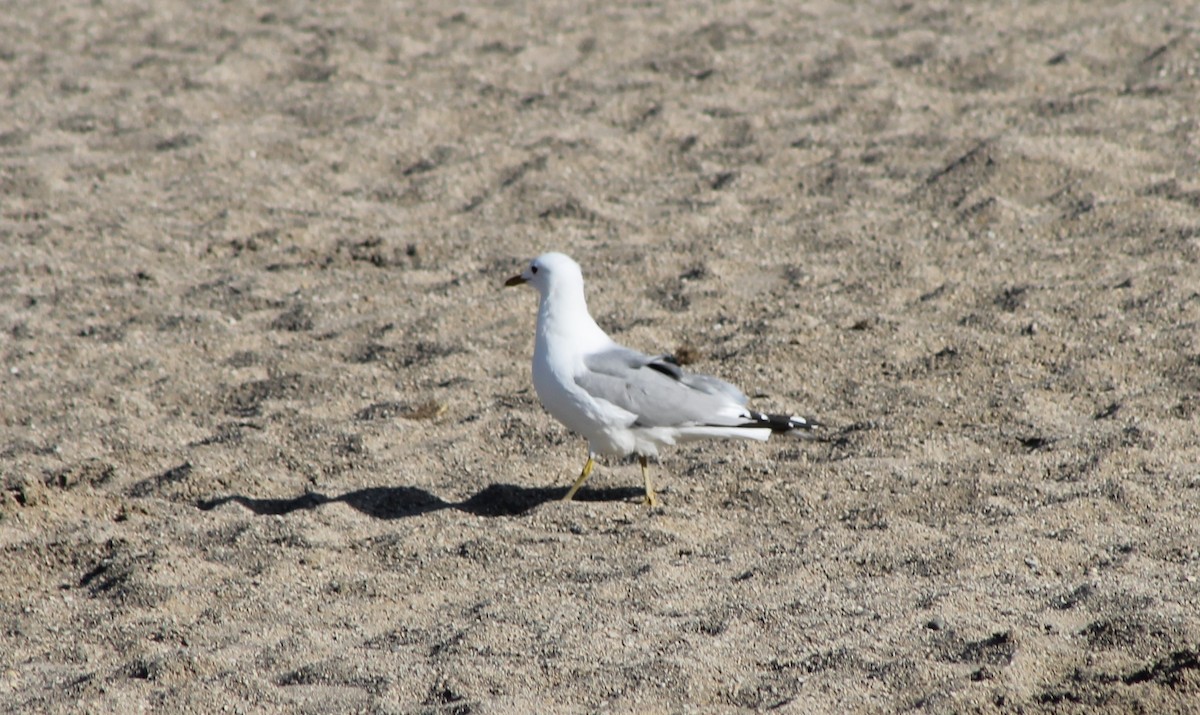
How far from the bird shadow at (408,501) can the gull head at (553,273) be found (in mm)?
713

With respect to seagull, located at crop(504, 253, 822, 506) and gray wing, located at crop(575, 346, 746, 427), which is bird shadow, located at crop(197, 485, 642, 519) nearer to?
seagull, located at crop(504, 253, 822, 506)

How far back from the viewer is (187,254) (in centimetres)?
682

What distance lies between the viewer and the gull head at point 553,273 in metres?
4.91

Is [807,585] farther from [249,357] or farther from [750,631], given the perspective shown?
[249,357]

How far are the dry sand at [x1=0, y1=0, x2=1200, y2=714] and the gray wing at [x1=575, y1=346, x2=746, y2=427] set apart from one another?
266 millimetres

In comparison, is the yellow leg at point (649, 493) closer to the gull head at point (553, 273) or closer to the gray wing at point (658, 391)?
the gray wing at point (658, 391)

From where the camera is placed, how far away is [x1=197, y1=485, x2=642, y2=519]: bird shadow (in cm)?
458

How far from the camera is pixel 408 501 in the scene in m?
4.65

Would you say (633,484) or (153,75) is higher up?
(153,75)

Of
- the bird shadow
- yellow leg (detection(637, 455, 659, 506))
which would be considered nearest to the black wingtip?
yellow leg (detection(637, 455, 659, 506))

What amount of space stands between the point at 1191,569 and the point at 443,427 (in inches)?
101

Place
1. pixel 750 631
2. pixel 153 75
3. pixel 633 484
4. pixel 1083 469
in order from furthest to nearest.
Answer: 1. pixel 153 75
2. pixel 633 484
3. pixel 1083 469
4. pixel 750 631

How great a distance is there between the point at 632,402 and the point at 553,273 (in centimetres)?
60

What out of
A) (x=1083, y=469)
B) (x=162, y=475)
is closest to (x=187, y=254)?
(x=162, y=475)
